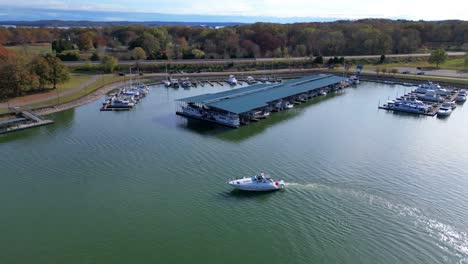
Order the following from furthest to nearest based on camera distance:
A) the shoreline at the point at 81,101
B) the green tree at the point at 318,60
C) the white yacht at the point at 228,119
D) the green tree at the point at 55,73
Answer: the green tree at the point at 318,60 < the green tree at the point at 55,73 < the shoreline at the point at 81,101 < the white yacht at the point at 228,119

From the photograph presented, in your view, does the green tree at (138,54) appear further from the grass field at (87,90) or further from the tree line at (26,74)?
the tree line at (26,74)

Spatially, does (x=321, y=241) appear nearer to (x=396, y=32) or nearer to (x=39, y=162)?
(x=39, y=162)

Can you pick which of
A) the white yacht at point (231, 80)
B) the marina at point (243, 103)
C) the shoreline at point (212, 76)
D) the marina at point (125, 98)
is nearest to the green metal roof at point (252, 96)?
the marina at point (243, 103)

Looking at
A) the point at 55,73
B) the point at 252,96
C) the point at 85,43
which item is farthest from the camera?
the point at 85,43

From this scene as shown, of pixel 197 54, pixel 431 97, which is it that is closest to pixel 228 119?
pixel 431 97

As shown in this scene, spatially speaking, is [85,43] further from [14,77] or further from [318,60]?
[318,60]

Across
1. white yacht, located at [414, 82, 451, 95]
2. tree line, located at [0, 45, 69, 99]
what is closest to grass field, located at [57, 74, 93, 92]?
tree line, located at [0, 45, 69, 99]

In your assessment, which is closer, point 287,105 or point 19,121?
point 19,121
